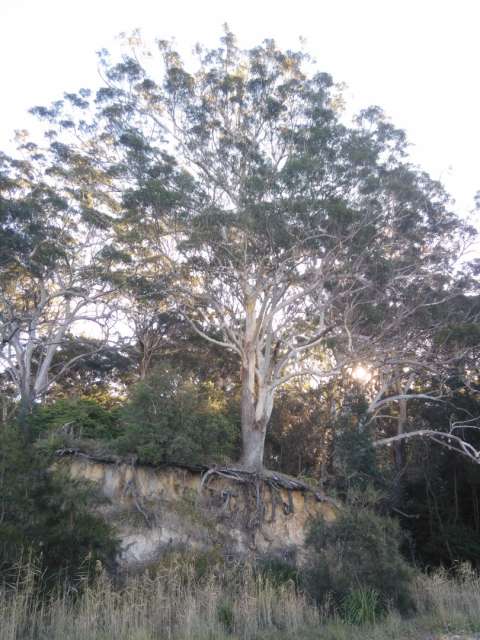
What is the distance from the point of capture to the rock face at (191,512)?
14930mm

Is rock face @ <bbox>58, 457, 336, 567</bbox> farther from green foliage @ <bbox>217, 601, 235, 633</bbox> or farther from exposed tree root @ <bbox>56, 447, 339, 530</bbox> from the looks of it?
green foliage @ <bbox>217, 601, 235, 633</bbox>

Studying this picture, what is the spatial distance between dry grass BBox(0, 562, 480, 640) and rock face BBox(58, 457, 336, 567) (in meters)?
4.84

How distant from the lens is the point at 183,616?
799 cm

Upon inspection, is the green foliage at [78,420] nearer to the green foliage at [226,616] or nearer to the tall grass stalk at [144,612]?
the tall grass stalk at [144,612]

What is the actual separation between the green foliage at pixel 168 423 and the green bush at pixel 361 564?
19.6 feet

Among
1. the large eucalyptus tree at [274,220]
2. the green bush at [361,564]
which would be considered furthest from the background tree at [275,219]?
the green bush at [361,564]

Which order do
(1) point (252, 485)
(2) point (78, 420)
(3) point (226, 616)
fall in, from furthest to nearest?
1. (2) point (78, 420)
2. (1) point (252, 485)
3. (3) point (226, 616)

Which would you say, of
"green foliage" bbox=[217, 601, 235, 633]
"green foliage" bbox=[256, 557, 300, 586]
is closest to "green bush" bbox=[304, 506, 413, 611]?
"green foliage" bbox=[256, 557, 300, 586]

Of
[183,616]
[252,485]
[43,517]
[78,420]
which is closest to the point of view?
[183,616]

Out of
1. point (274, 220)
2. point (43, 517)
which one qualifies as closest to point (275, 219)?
point (274, 220)

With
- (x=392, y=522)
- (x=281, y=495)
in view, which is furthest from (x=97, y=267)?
(x=392, y=522)

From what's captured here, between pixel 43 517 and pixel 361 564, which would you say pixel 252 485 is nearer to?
pixel 361 564

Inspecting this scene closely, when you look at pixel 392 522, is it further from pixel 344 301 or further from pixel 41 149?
pixel 41 149

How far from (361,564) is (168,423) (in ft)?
23.6
